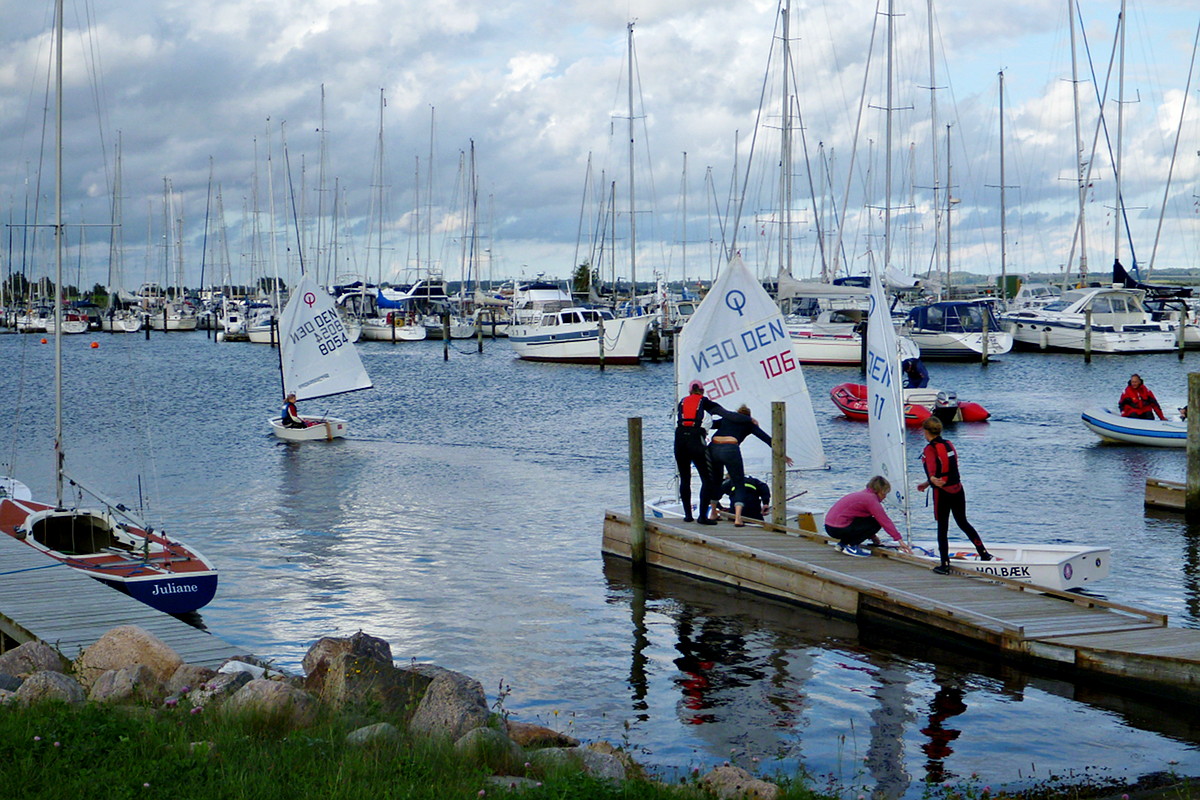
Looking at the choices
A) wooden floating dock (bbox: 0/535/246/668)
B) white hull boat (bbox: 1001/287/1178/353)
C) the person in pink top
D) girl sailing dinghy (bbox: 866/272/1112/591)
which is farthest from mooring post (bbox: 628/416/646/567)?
white hull boat (bbox: 1001/287/1178/353)

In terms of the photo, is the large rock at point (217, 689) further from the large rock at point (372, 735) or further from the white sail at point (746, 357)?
the white sail at point (746, 357)

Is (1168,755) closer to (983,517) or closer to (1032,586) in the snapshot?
(1032,586)

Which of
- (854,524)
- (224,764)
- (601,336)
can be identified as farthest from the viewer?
(601,336)

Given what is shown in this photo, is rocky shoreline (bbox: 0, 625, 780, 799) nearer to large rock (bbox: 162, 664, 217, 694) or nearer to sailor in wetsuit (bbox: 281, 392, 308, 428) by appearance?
Answer: large rock (bbox: 162, 664, 217, 694)

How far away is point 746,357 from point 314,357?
56.1 ft

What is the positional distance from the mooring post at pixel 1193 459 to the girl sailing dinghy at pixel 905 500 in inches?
221

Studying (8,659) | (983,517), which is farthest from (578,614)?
(983,517)

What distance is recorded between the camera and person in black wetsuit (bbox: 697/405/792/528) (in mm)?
16438

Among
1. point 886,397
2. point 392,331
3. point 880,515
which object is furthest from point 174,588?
point 392,331

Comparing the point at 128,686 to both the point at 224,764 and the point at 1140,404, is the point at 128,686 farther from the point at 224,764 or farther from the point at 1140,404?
the point at 1140,404

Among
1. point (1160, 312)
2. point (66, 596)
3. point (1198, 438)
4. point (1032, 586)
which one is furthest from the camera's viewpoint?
point (1160, 312)

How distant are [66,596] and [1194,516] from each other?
680 inches

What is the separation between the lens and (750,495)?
1748cm

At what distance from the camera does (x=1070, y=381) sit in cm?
4950
